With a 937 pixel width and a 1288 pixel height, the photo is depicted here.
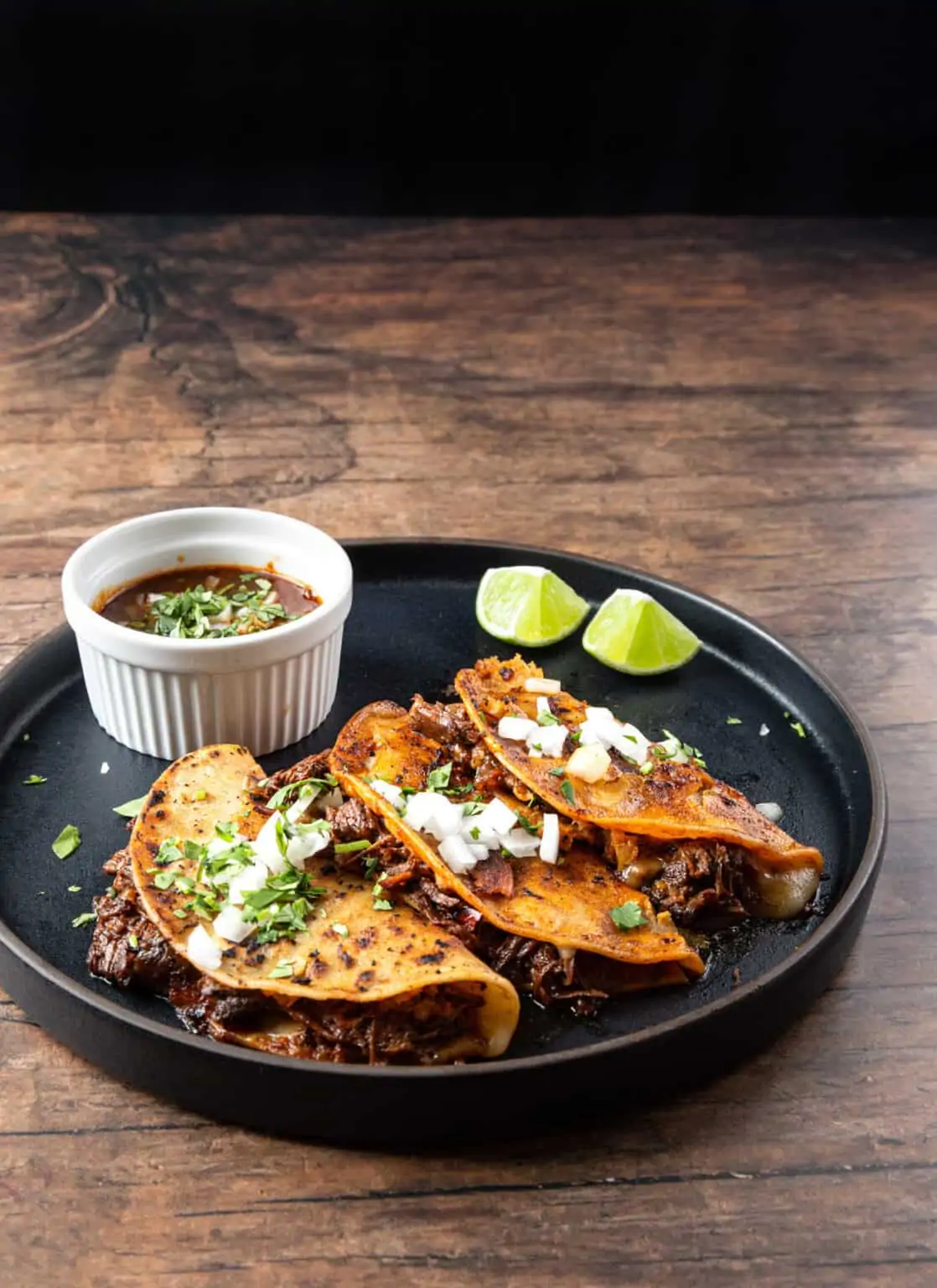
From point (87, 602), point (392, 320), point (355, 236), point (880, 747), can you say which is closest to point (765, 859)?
point (880, 747)

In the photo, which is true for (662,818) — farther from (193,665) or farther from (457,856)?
(193,665)

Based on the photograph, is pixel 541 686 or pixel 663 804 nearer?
pixel 663 804

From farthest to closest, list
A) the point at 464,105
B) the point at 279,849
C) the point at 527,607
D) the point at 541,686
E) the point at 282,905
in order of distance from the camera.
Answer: the point at 464,105 → the point at 527,607 → the point at 541,686 → the point at 279,849 → the point at 282,905

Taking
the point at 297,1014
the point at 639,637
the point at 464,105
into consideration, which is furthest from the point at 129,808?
the point at 464,105

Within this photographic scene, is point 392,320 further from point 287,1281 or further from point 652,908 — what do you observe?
point 287,1281

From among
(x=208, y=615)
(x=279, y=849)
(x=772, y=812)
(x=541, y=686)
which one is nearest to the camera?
(x=279, y=849)

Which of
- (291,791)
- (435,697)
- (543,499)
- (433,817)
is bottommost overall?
(543,499)

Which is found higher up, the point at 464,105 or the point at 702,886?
the point at 464,105
